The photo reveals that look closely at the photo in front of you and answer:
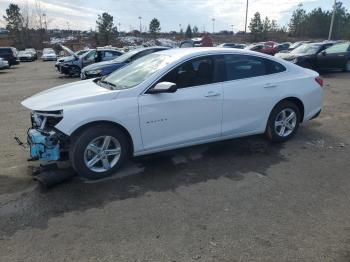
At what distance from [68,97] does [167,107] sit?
132 centimetres

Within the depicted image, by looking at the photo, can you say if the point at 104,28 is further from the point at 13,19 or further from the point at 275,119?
the point at 275,119

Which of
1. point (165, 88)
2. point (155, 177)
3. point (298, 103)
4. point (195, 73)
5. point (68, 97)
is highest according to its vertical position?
point (195, 73)

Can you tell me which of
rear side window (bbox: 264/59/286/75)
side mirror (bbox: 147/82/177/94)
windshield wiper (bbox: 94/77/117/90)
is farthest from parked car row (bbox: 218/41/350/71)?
side mirror (bbox: 147/82/177/94)

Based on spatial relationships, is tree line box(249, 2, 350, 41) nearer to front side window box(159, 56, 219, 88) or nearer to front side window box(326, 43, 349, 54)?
front side window box(326, 43, 349, 54)

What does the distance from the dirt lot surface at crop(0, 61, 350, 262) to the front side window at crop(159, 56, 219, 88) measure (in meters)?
1.19

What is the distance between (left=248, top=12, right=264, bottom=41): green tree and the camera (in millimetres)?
64688

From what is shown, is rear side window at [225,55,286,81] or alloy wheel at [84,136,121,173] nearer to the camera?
alloy wheel at [84,136,121,173]

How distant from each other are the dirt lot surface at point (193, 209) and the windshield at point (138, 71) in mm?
1194

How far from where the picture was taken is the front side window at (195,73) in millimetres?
4836

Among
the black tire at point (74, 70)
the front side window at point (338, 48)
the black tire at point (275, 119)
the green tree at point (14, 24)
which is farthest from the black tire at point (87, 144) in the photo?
the green tree at point (14, 24)

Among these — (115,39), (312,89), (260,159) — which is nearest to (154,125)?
(260,159)

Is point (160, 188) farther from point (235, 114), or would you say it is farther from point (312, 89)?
point (312, 89)

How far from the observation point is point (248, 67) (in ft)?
17.9

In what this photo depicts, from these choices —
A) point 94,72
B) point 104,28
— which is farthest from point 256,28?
point 94,72
